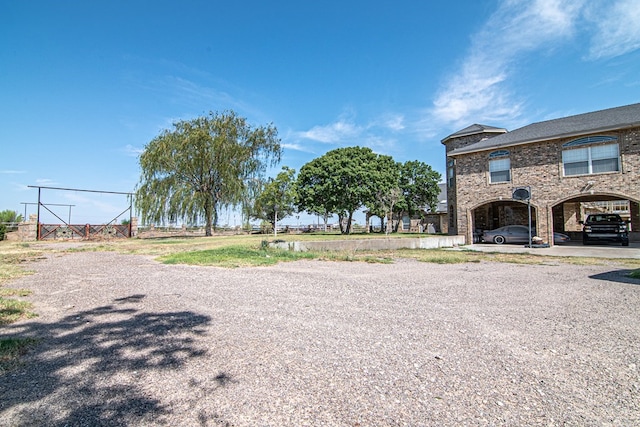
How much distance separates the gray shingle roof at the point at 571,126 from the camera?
49.2ft

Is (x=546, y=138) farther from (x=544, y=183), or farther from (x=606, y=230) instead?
(x=606, y=230)

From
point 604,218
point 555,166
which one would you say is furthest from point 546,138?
point 604,218

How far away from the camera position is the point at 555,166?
53.7ft

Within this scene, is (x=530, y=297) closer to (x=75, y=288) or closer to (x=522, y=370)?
(x=522, y=370)

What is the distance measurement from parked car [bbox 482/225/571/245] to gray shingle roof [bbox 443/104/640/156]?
490cm

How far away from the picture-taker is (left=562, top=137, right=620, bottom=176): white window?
49.3ft

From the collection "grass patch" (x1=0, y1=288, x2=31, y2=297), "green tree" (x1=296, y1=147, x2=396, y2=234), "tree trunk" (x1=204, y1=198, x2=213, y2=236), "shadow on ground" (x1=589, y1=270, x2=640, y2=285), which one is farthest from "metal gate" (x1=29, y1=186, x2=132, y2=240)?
"shadow on ground" (x1=589, y1=270, x2=640, y2=285)

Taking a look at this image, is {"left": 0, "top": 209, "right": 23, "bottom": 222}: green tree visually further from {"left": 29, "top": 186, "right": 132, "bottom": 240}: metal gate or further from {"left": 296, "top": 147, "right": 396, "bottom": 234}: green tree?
{"left": 296, "top": 147, "right": 396, "bottom": 234}: green tree

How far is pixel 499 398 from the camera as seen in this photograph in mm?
2148

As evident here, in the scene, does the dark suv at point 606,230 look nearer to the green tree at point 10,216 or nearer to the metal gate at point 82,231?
the metal gate at point 82,231

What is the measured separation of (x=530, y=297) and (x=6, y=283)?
902 centimetres

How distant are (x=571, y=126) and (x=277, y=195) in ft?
65.9

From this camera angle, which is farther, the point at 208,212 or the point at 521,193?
the point at 208,212

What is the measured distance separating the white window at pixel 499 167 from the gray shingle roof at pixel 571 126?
1.75 ft
